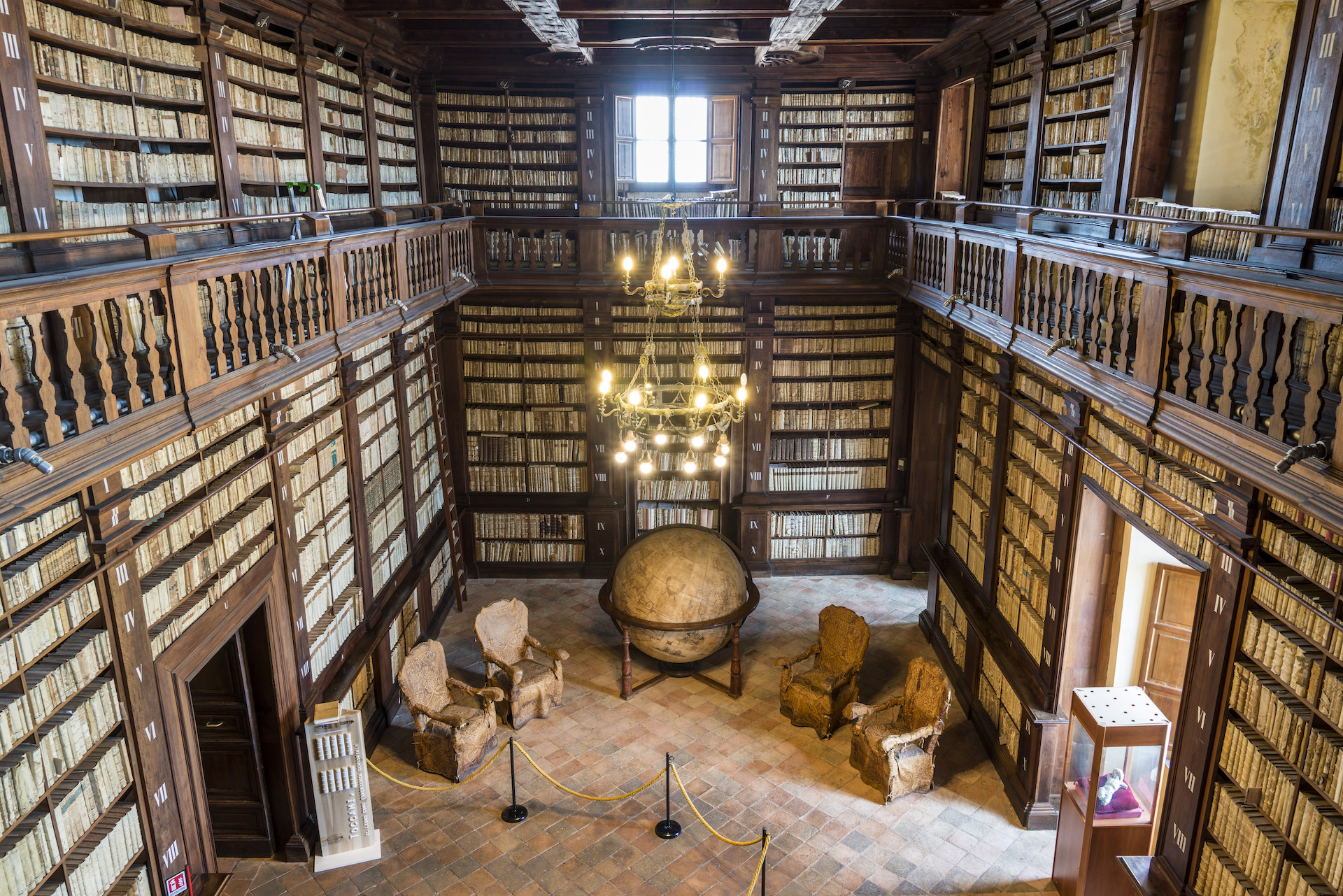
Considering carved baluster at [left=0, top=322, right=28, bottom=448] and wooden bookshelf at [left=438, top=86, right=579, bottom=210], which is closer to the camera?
carved baluster at [left=0, top=322, right=28, bottom=448]

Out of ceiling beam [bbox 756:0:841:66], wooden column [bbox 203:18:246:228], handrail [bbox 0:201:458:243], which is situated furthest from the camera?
ceiling beam [bbox 756:0:841:66]

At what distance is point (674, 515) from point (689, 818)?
4540 millimetres

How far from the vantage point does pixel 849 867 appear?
5844 mm

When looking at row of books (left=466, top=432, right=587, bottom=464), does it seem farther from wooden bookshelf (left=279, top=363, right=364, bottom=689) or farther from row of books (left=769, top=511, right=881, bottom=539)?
wooden bookshelf (left=279, top=363, right=364, bottom=689)

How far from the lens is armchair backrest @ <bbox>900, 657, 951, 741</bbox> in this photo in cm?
645

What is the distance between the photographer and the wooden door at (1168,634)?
6.67 m

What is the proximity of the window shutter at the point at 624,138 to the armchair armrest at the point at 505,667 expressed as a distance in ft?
19.0

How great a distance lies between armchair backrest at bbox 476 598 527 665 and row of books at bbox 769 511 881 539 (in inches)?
145

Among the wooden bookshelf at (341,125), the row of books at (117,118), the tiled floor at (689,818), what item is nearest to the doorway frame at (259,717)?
the tiled floor at (689,818)

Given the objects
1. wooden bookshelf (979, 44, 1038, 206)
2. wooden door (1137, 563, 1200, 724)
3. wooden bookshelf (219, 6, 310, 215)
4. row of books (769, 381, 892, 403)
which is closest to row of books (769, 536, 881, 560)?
row of books (769, 381, 892, 403)

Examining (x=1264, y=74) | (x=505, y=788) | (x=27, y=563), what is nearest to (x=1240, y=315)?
(x=1264, y=74)

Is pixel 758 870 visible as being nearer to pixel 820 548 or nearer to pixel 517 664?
pixel 517 664

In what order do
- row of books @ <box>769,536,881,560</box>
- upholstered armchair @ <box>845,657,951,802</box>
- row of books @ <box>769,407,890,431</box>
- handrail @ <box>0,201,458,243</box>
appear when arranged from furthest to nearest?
row of books @ <box>769,536,881,560</box> → row of books @ <box>769,407,890,431</box> → upholstered armchair @ <box>845,657,951,802</box> → handrail @ <box>0,201,458,243</box>

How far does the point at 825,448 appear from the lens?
10352mm
